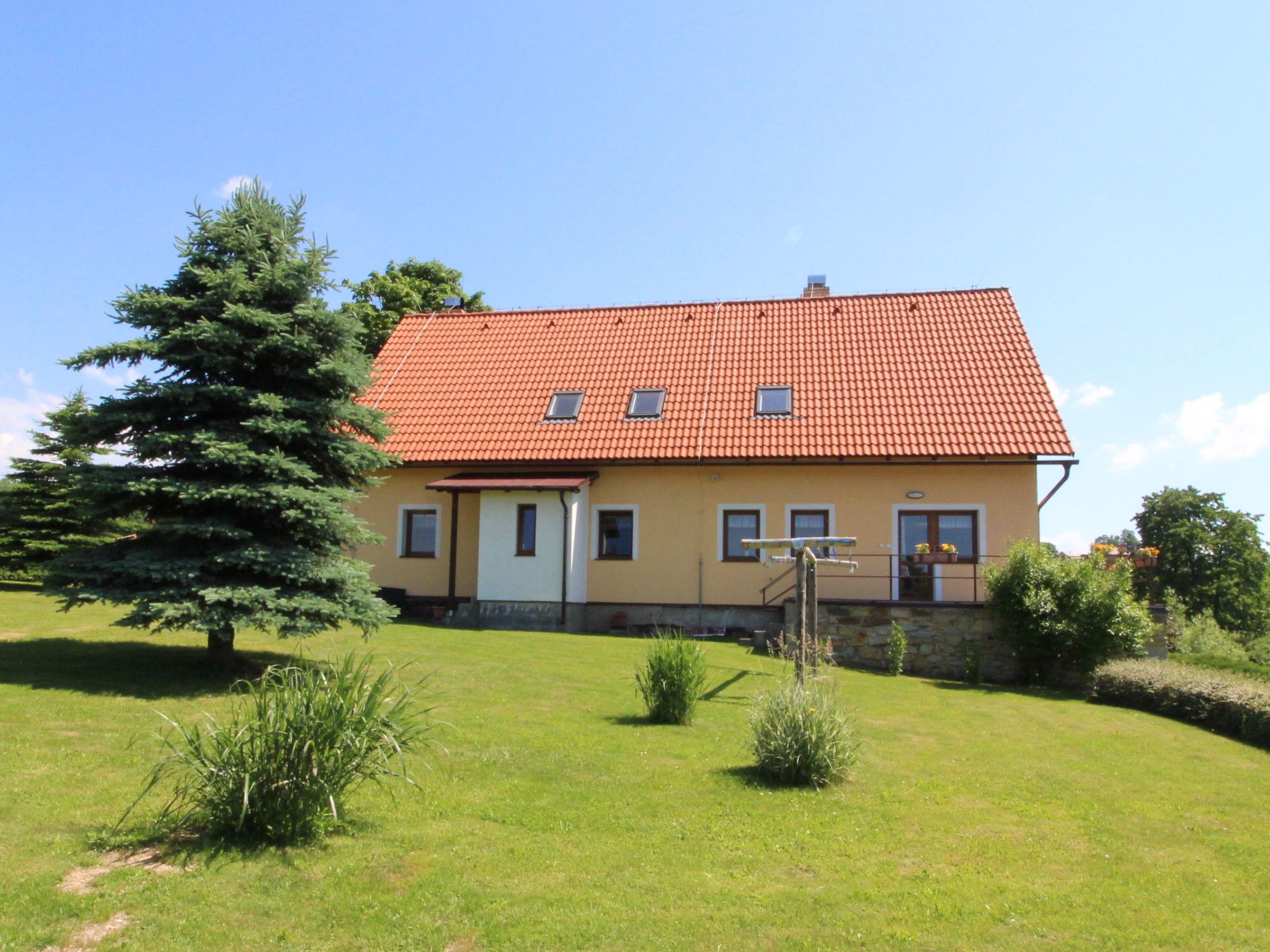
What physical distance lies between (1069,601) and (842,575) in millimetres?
4452

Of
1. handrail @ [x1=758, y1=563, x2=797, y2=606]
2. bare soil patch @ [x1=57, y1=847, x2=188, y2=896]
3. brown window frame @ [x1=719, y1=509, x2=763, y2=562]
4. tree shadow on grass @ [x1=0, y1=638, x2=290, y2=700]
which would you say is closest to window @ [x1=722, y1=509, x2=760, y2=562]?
brown window frame @ [x1=719, y1=509, x2=763, y2=562]

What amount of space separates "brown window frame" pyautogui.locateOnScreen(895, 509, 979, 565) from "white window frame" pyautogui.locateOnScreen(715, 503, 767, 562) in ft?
8.91

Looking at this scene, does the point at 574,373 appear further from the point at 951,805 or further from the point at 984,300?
the point at 951,805

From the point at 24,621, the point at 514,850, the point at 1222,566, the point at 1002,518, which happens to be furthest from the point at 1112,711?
the point at 1222,566

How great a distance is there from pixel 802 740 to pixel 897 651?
31.3 feet

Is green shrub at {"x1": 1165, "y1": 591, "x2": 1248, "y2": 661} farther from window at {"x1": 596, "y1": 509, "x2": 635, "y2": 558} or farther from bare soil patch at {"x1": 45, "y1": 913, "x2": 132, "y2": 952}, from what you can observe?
bare soil patch at {"x1": 45, "y1": 913, "x2": 132, "y2": 952}

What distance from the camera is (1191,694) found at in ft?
44.3

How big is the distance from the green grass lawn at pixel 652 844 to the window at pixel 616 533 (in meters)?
9.23

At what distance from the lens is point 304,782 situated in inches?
237

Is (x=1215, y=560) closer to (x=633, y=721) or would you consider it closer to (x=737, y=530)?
(x=737, y=530)

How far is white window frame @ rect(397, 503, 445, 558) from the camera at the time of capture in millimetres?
21328

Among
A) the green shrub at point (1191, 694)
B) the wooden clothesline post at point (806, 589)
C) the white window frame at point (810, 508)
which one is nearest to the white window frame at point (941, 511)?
the white window frame at point (810, 508)

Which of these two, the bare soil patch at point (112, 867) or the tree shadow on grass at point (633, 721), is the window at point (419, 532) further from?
the bare soil patch at point (112, 867)

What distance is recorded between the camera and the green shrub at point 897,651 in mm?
16906
